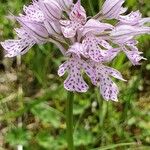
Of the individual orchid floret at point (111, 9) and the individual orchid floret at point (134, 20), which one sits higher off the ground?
the individual orchid floret at point (111, 9)

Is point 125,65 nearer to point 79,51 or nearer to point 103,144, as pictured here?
point 103,144

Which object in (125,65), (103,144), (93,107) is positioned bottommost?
(103,144)

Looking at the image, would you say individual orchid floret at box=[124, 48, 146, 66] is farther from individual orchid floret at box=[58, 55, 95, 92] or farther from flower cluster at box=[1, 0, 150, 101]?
individual orchid floret at box=[58, 55, 95, 92]

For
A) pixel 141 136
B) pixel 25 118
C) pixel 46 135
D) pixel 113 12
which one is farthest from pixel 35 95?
pixel 113 12

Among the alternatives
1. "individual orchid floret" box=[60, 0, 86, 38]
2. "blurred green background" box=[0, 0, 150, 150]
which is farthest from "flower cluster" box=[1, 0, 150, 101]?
"blurred green background" box=[0, 0, 150, 150]

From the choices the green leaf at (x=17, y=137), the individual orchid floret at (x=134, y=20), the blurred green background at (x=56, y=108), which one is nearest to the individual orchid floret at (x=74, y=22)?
the individual orchid floret at (x=134, y=20)

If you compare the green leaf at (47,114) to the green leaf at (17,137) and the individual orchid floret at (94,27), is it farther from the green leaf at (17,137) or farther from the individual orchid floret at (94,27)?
the individual orchid floret at (94,27)

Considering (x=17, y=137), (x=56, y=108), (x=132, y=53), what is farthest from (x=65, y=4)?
(x=56, y=108)

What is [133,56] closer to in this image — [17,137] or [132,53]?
[132,53]
